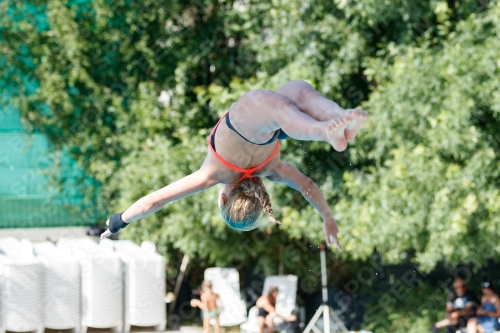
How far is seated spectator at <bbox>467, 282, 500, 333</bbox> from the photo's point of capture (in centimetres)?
837

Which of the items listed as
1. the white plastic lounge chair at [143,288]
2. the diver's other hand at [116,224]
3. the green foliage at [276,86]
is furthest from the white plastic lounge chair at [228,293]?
the diver's other hand at [116,224]

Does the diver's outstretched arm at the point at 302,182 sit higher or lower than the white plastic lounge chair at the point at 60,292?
higher

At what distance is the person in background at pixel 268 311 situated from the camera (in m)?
8.98

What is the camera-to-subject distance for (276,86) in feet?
29.9

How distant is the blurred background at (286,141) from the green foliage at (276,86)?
0.08ft

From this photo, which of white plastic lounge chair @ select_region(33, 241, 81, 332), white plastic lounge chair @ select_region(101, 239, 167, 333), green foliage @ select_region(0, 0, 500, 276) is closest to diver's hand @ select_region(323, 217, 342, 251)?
green foliage @ select_region(0, 0, 500, 276)

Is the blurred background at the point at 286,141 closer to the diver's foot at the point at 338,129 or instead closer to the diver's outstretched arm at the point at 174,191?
the diver's outstretched arm at the point at 174,191

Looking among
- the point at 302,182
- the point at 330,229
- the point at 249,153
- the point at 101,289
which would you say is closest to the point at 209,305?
the point at 101,289

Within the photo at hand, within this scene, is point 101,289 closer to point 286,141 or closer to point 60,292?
point 60,292

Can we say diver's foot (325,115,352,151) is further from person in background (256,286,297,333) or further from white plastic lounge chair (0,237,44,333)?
white plastic lounge chair (0,237,44,333)

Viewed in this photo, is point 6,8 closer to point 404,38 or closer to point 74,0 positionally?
point 74,0

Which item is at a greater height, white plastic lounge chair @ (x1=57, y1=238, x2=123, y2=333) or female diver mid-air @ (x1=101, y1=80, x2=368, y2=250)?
female diver mid-air @ (x1=101, y1=80, x2=368, y2=250)

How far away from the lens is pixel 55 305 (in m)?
9.58

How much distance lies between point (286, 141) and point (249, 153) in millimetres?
5160
